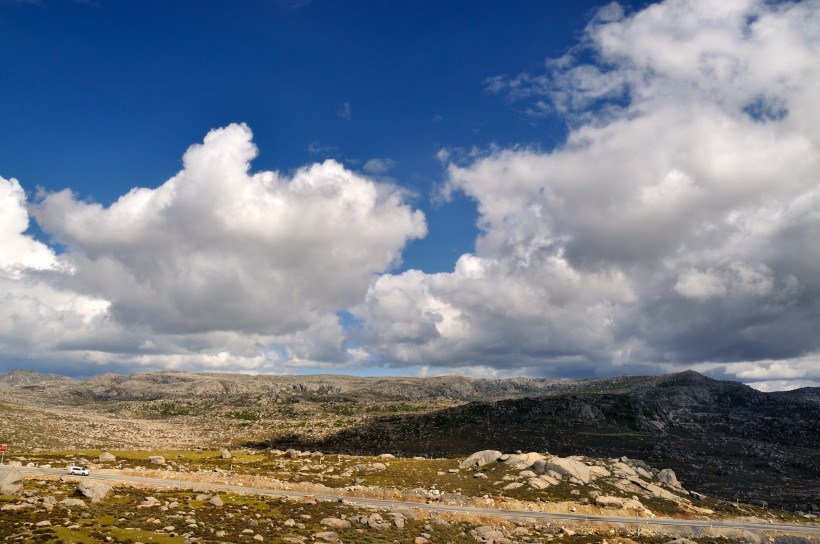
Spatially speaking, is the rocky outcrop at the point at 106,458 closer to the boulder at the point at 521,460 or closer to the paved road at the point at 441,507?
the paved road at the point at 441,507

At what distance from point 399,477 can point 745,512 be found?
66923 mm

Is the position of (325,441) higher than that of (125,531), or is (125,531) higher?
(125,531)

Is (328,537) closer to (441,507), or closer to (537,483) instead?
(441,507)

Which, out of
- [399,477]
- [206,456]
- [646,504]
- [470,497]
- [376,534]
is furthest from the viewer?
[206,456]

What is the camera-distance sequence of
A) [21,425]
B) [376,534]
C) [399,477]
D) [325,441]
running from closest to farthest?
[376,534]
[399,477]
[21,425]
[325,441]

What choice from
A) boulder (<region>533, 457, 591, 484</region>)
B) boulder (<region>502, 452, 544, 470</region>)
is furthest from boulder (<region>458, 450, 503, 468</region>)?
boulder (<region>533, 457, 591, 484</region>)

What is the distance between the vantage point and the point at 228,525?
5550 centimetres

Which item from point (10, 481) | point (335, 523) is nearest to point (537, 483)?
point (335, 523)

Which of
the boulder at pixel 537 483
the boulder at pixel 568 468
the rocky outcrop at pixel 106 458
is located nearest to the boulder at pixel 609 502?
the boulder at pixel 568 468

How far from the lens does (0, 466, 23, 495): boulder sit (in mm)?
56688

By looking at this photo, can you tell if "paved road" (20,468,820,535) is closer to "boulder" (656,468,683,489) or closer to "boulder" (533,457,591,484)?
"boulder" (533,457,591,484)

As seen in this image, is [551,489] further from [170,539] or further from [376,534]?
[170,539]

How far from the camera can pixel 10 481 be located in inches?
2267

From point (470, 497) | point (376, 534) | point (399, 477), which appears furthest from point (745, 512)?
→ point (376, 534)
